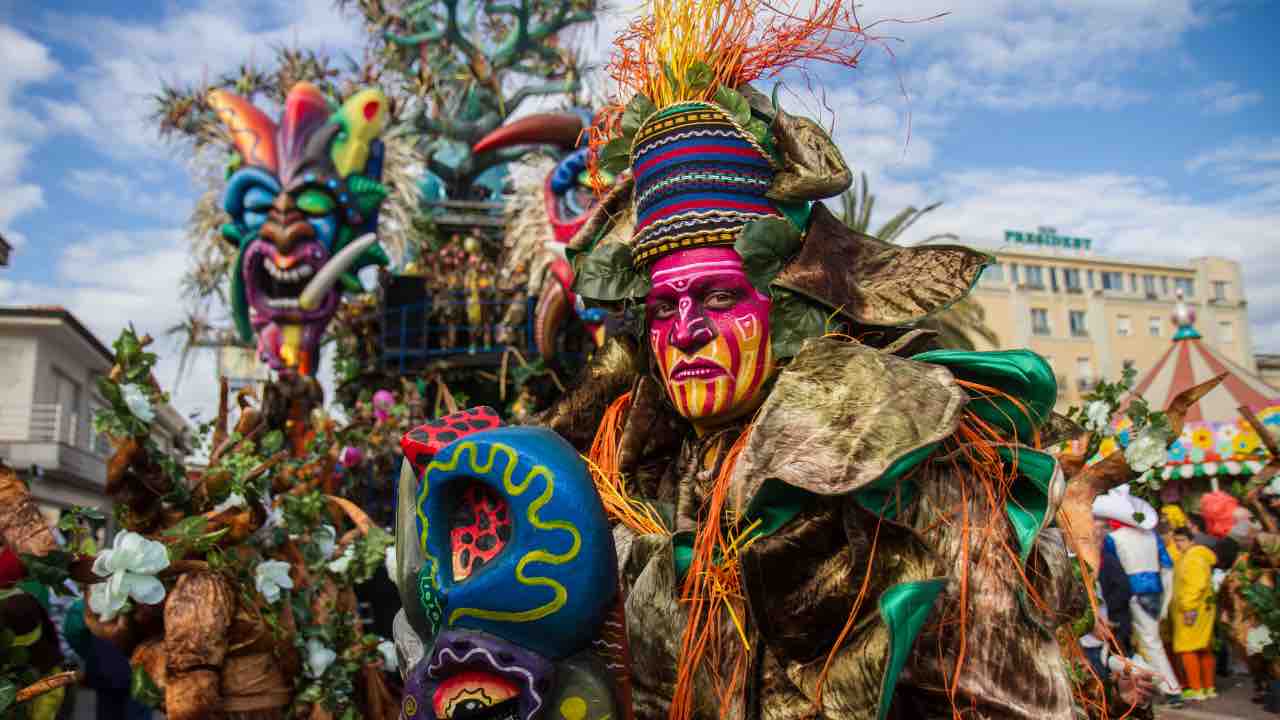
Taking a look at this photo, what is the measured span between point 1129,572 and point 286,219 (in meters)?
7.51

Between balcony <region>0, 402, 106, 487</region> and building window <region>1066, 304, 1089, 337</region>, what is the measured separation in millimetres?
32835

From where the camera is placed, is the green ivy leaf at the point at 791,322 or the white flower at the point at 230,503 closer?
the green ivy leaf at the point at 791,322

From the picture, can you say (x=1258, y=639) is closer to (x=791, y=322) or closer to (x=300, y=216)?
(x=791, y=322)

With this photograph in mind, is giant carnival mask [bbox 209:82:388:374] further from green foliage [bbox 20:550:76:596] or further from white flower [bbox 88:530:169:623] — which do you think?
green foliage [bbox 20:550:76:596]

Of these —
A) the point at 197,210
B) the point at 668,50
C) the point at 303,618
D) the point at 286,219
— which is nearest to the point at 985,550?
the point at 668,50

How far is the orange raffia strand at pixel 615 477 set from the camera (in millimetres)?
2703

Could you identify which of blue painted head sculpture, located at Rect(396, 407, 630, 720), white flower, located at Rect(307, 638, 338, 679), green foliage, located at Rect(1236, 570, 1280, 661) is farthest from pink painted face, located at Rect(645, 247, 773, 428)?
green foliage, located at Rect(1236, 570, 1280, 661)

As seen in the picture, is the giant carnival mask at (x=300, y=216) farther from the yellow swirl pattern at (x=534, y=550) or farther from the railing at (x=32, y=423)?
the railing at (x=32, y=423)

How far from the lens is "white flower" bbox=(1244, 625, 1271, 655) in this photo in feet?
21.3

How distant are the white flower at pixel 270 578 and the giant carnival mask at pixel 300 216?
5066 mm

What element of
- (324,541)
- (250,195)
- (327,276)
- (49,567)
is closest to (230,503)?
(324,541)

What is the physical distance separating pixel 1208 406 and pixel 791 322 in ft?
41.9

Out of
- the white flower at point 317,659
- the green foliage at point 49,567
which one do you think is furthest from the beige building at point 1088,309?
the green foliage at point 49,567

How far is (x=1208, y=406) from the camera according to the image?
1297cm
